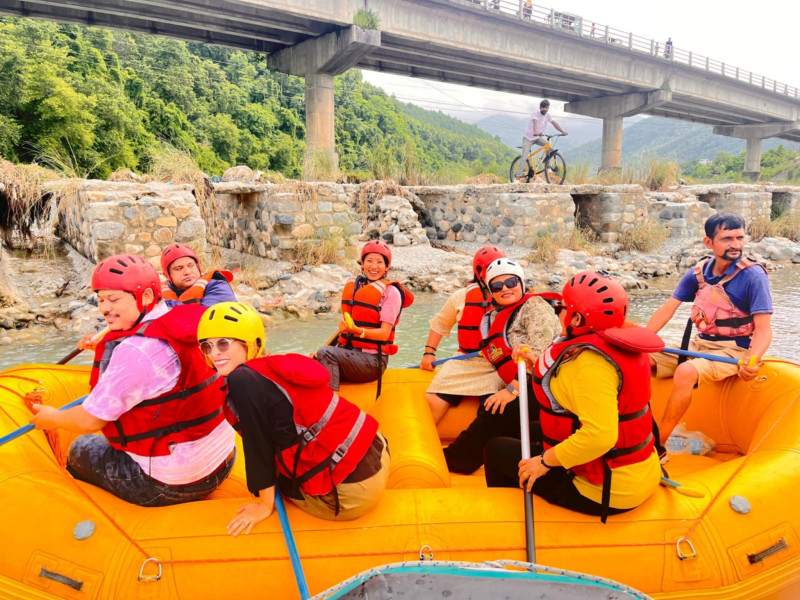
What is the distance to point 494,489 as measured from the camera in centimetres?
225

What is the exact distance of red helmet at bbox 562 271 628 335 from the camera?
1968mm

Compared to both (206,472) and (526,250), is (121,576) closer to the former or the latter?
(206,472)

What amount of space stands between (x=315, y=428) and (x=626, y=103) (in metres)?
25.1

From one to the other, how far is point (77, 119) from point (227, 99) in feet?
30.2

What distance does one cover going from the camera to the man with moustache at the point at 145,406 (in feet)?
6.23

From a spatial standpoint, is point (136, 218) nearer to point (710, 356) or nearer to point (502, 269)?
point (502, 269)

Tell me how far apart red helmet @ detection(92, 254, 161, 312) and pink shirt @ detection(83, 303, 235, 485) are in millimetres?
119

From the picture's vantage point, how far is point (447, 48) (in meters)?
17.0

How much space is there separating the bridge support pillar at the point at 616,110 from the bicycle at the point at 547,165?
1237cm

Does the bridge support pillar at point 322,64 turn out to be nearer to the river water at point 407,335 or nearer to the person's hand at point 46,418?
the river water at point 407,335

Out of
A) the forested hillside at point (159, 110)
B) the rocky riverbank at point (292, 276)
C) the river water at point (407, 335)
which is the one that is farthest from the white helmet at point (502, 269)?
the forested hillside at point (159, 110)

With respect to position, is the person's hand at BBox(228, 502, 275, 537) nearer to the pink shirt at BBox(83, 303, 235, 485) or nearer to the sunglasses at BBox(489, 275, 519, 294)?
the pink shirt at BBox(83, 303, 235, 485)

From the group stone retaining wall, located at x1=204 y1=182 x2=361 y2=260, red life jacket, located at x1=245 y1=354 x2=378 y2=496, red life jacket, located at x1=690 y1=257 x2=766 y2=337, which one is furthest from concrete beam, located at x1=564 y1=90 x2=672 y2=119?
red life jacket, located at x1=245 y1=354 x2=378 y2=496

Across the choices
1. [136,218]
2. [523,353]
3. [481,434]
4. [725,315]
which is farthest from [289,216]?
[725,315]
